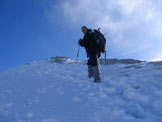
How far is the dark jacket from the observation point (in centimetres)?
998

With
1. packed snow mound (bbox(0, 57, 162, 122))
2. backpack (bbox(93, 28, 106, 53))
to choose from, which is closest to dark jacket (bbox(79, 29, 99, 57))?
backpack (bbox(93, 28, 106, 53))

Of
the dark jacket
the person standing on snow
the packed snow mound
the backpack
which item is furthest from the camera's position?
the dark jacket

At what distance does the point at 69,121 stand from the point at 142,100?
2.18 meters

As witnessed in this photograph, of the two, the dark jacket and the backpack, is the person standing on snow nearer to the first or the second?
the dark jacket

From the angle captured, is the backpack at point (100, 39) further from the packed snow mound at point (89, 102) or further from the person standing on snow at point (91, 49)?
the packed snow mound at point (89, 102)

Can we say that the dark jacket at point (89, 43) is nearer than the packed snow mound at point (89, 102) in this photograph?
No

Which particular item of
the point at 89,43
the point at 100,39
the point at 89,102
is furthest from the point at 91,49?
the point at 89,102

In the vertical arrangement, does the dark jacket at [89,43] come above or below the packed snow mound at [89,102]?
above

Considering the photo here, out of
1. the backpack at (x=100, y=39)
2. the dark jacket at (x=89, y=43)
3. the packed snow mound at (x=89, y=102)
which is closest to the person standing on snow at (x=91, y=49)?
the dark jacket at (x=89, y=43)

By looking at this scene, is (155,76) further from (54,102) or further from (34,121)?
(34,121)

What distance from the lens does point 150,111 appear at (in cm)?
569

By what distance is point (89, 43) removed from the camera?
33.2ft

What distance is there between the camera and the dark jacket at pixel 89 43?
9984 mm

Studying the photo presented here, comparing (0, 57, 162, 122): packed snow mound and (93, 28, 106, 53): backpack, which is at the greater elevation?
(93, 28, 106, 53): backpack
